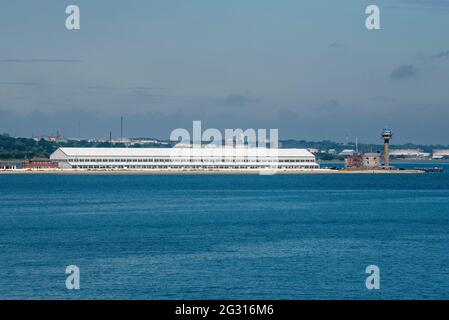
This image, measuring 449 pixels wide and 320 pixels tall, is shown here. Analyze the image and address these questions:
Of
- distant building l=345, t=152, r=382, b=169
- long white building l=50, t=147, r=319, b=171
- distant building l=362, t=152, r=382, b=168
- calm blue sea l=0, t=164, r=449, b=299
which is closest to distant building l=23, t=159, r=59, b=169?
long white building l=50, t=147, r=319, b=171

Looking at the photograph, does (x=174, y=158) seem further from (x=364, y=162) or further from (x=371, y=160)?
(x=371, y=160)

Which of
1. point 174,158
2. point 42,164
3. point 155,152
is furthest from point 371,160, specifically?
point 42,164

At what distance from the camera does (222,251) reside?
1578 inches

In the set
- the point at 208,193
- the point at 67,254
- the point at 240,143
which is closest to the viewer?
the point at 67,254

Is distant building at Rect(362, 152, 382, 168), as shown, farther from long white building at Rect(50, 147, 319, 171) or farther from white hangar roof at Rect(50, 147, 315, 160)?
white hangar roof at Rect(50, 147, 315, 160)

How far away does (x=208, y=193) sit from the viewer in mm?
101000

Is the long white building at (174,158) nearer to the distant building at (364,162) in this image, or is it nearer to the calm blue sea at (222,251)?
the distant building at (364,162)

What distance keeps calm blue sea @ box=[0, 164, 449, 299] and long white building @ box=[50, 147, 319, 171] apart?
86.3 meters

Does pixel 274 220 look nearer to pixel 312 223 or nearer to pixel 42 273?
pixel 312 223

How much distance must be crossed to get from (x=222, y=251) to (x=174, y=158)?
12289 centimetres

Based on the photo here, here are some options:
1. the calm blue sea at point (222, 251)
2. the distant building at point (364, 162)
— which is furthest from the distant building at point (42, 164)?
the calm blue sea at point (222, 251)

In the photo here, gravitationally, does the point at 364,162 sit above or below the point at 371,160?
below
